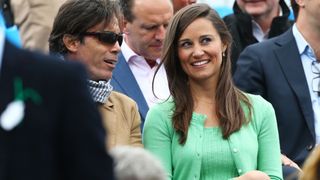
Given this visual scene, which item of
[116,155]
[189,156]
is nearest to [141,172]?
[116,155]

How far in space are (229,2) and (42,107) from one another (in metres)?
6.84

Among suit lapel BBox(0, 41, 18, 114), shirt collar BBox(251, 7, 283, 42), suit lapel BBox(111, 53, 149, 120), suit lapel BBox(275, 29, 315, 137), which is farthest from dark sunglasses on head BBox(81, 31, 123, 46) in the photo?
suit lapel BBox(0, 41, 18, 114)

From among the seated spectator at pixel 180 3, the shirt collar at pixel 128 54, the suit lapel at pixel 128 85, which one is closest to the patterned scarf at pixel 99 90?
the suit lapel at pixel 128 85

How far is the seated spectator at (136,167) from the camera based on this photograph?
3035 millimetres

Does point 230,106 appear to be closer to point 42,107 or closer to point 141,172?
point 141,172

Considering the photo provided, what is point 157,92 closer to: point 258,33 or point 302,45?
point 302,45

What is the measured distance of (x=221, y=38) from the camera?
6.08 metres

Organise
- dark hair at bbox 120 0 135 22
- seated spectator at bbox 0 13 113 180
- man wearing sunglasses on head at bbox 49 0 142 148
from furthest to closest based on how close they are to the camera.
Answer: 1. dark hair at bbox 120 0 135 22
2. man wearing sunglasses on head at bbox 49 0 142 148
3. seated spectator at bbox 0 13 113 180

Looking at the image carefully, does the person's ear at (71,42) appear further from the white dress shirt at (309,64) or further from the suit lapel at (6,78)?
the suit lapel at (6,78)

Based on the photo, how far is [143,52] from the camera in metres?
6.94

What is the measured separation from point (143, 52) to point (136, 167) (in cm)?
391

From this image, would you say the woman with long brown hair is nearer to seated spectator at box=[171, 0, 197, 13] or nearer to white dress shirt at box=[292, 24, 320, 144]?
white dress shirt at box=[292, 24, 320, 144]

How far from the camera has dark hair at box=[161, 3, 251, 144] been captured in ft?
18.7

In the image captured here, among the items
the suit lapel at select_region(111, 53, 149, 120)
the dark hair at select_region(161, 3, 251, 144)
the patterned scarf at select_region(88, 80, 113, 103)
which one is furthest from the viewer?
the suit lapel at select_region(111, 53, 149, 120)
